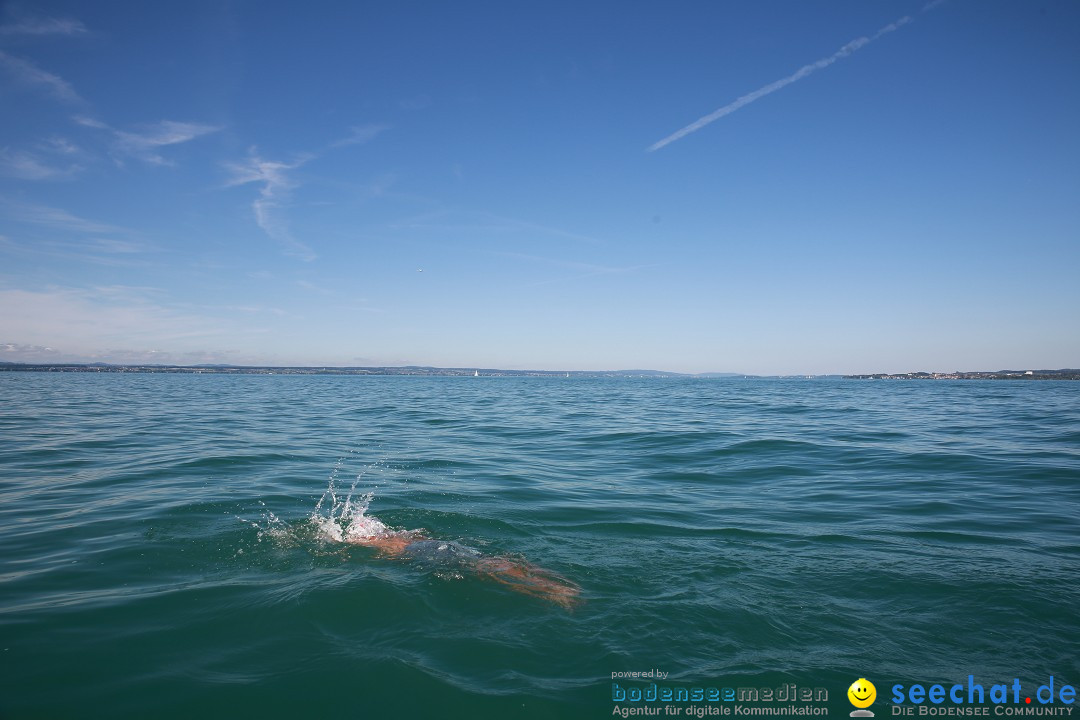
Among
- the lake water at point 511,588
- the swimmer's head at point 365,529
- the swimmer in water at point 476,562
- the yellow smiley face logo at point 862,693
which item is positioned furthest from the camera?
the swimmer's head at point 365,529

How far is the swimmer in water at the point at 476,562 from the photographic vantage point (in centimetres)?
645

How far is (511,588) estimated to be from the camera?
21.4 feet

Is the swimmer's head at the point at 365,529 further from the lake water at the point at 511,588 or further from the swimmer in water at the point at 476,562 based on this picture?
the lake water at the point at 511,588

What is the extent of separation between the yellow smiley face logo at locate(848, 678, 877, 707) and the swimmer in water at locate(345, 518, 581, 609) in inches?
110

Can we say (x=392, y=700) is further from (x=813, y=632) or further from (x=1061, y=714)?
(x=1061, y=714)

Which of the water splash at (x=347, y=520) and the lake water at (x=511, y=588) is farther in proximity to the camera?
the water splash at (x=347, y=520)

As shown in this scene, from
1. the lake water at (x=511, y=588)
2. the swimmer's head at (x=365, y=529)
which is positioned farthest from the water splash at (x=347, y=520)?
the lake water at (x=511, y=588)

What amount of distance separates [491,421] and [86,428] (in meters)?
16.6

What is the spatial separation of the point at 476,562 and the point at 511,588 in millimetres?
949

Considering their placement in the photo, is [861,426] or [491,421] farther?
[491,421]

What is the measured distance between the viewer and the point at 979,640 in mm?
5336

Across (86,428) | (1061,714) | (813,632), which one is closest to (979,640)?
(1061,714)

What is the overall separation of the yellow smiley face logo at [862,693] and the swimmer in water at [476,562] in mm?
2801

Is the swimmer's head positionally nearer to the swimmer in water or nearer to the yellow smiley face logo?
the swimmer in water
